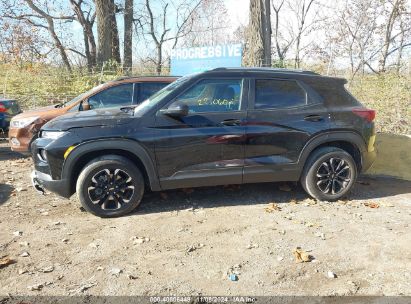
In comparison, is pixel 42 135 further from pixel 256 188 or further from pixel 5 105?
pixel 5 105

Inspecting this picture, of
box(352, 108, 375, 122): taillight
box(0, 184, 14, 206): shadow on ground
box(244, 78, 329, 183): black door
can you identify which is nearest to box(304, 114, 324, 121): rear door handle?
box(244, 78, 329, 183): black door

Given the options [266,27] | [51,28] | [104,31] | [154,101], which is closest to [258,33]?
[266,27]

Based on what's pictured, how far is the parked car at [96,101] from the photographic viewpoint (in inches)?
263

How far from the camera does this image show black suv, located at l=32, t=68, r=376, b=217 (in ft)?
14.2

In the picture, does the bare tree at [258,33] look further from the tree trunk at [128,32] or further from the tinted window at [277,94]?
the tree trunk at [128,32]

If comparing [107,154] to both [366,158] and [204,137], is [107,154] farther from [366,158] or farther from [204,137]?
[366,158]

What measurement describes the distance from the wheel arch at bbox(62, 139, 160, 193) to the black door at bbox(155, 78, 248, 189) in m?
0.13

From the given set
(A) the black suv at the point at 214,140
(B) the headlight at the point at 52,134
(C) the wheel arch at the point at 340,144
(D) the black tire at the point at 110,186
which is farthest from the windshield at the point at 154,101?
(C) the wheel arch at the point at 340,144

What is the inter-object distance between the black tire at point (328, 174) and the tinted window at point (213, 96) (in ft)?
4.44

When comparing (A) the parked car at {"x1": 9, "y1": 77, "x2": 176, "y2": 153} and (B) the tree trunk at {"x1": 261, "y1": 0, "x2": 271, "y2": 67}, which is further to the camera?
(B) the tree trunk at {"x1": 261, "y1": 0, "x2": 271, "y2": 67}

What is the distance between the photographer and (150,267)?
341 cm

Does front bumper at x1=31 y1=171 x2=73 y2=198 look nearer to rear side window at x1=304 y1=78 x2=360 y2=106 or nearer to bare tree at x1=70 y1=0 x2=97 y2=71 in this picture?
rear side window at x1=304 y1=78 x2=360 y2=106

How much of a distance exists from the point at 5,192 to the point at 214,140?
3.46 metres

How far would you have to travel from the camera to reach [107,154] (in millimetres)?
4422
